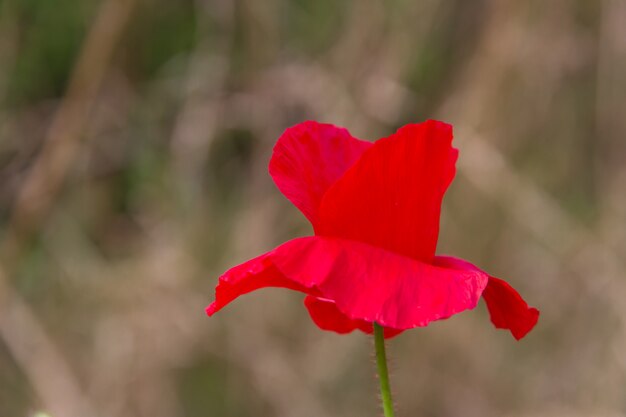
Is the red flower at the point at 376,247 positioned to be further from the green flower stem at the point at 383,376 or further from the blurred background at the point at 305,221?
the blurred background at the point at 305,221

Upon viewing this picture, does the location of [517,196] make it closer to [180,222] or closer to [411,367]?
[411,367]

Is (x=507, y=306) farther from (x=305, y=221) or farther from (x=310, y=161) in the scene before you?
(x=305, y=221)

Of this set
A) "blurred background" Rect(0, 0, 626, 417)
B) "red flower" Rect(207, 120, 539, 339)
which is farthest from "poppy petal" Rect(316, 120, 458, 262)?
"blurred background" Rect(0, 0, 626, 417)

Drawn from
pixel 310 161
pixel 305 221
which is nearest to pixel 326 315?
pixel 310 161

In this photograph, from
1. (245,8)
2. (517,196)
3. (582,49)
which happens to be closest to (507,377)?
(517,196)

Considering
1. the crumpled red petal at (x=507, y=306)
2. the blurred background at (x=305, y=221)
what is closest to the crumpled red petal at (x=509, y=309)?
the crumpled red petal at (x=507, y=306)

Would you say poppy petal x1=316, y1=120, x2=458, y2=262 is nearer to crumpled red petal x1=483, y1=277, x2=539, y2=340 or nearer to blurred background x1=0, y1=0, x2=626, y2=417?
crumpled red petal x1=483, y1=277, x2=539, y2=340
